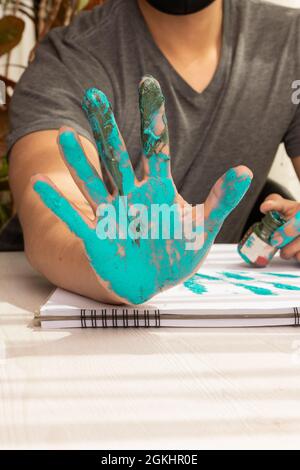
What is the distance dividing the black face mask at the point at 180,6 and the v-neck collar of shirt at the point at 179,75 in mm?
77

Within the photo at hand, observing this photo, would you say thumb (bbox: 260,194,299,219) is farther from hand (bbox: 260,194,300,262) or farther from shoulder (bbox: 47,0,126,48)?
shoulder (bbox: 47,0,126,48)

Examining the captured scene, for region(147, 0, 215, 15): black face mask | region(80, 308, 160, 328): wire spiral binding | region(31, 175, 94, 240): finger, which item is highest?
region(147, 0, 215, 15): black face mask

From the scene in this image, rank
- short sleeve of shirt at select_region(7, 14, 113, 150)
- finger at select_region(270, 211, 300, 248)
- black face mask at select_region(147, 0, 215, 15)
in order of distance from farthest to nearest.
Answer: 1. black face mask at select_region(147, 0, 215, 15)
2. short sleeve of shirt at select_region(7, 14, 113, 150)
3. finger at select_region(270, 211, 300, 248)

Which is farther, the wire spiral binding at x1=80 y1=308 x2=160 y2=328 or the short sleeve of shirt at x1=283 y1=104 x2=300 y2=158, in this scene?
the short sleeve of shirt at x1=283 y1=104 x2=300 y2=158

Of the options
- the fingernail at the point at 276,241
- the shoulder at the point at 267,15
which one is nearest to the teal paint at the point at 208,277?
the fingernail at the point at 276,241

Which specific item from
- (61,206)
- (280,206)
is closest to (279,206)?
(280,206)

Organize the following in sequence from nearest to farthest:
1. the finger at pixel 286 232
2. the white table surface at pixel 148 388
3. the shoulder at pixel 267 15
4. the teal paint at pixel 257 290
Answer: the white table surface at pixel 148 388 → the teal paint at pixel 257 290 → the finger at pixel 286 232 → the shoulder at pixel 267 15

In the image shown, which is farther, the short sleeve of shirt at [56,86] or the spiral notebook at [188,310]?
the short sleeve of shirt at [56,86]

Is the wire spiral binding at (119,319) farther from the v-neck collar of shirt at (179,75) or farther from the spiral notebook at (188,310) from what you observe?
the v-neck collar of shirt at (179,75)

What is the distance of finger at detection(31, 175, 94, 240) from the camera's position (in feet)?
2.19

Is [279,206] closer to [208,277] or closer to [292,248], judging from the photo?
[292,248]

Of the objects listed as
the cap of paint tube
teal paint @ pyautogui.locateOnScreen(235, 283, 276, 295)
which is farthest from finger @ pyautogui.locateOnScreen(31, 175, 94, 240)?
the cap of paint tube

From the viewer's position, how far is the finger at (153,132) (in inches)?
26.3
